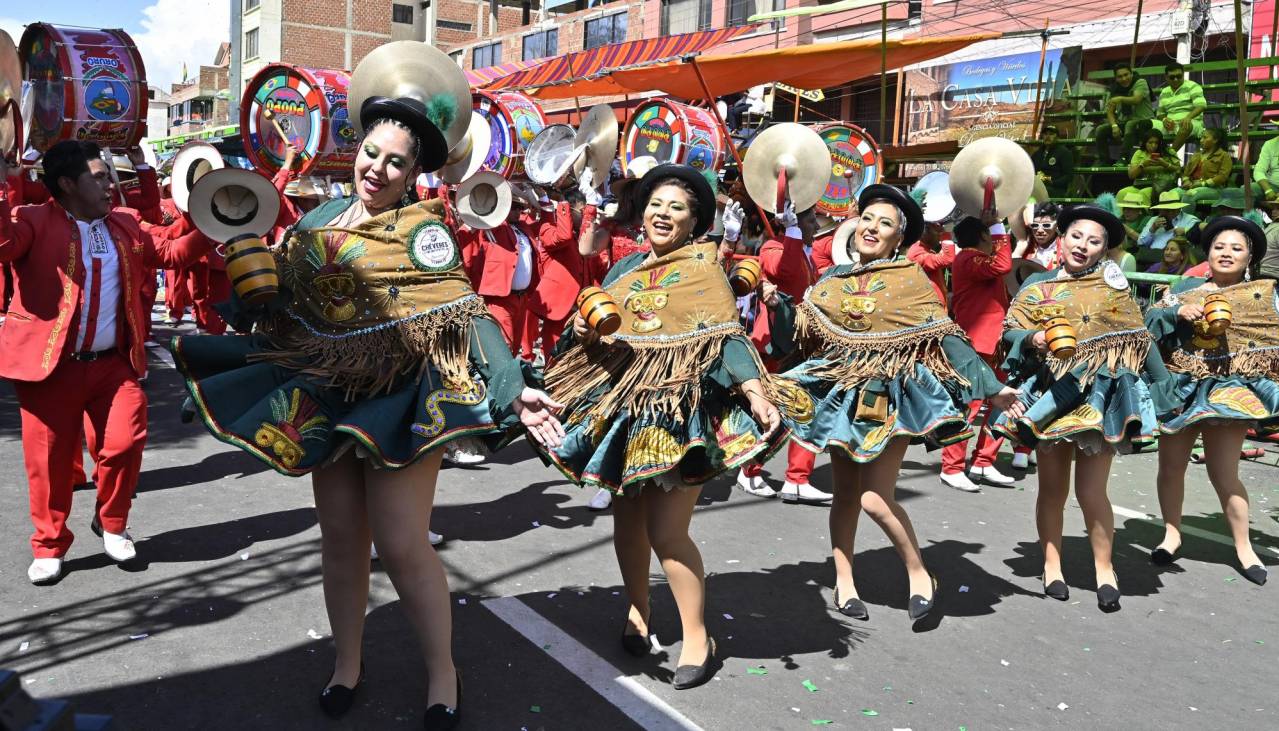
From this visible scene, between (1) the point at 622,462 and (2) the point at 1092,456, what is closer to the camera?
(1) the point at 622,462

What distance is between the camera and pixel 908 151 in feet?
51.2

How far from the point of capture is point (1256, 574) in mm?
5391

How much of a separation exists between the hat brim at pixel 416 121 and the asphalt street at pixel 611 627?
1749mm

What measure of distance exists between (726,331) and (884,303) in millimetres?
1095

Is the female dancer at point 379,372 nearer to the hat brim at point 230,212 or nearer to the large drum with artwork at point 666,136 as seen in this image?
the hat brim at point 230,212

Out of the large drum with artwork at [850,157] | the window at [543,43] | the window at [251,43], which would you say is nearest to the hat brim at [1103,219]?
the large drum with artwork at [850,157]

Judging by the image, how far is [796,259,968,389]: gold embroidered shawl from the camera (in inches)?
179

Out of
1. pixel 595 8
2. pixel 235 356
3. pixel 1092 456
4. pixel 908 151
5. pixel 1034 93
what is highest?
pixel 595 8

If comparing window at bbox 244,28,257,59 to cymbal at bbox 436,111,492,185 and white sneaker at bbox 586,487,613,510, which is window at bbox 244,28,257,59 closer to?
cymbal at bbox 436,111,492,185

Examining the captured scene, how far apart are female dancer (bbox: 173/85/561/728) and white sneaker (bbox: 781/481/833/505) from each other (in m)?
3.65

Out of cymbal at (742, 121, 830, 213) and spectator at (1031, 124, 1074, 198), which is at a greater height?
spectator at (1031, 124, 1074, 198)

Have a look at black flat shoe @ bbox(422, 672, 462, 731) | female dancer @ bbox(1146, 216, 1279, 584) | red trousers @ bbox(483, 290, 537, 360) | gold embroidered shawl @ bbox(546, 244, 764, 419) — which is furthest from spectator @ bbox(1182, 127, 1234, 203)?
black flat shoe @ bbox(422, 672, 462, 731)

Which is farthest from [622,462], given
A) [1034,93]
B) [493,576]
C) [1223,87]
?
[1034,93]

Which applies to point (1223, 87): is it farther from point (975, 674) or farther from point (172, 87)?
point (172, 87)
